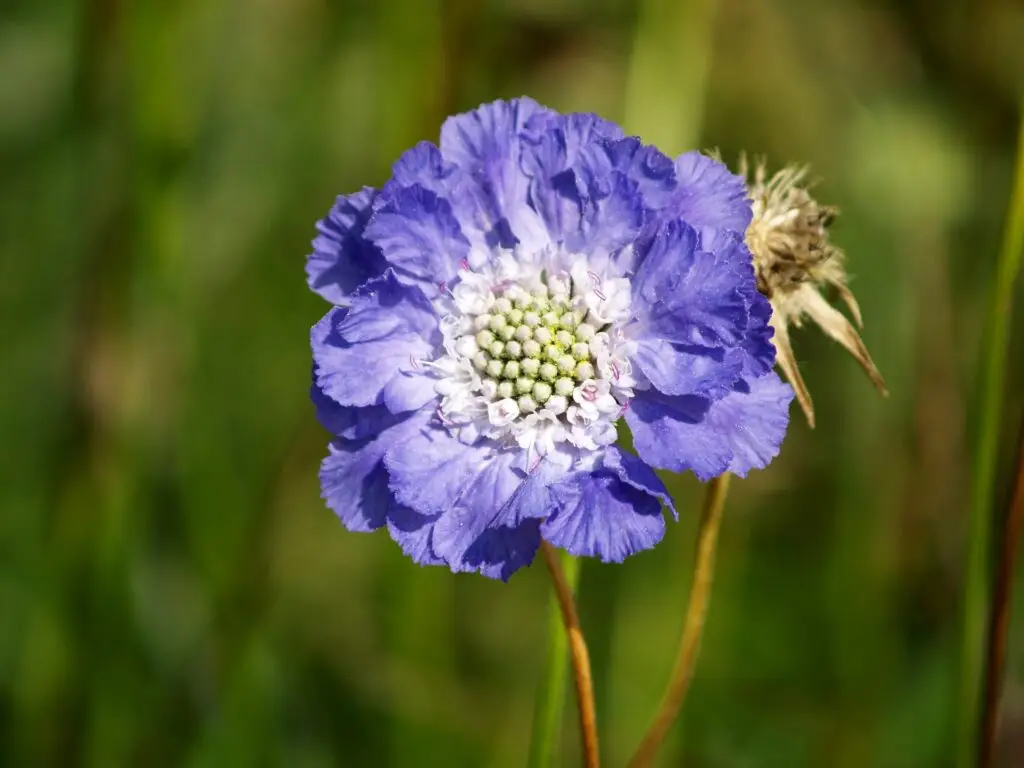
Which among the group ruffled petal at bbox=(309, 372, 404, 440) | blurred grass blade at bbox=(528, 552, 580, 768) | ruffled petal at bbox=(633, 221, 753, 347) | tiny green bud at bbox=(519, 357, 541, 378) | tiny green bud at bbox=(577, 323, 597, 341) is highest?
ruffled petal at bbox=(633, 221, 753, 347)

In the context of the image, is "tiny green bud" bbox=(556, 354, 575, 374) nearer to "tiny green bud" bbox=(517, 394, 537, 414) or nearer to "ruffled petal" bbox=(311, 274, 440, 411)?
"tiny green bud" bbox=(517, 394, 537, 414)

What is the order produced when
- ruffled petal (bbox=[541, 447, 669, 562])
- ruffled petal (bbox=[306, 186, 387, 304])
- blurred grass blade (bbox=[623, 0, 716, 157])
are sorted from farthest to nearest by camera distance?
blurred grass blade (bbox=[623, 0, 716, 157]), ruffled petal (bbox=[306, 186, 387, 304]), ruffled petal (bbox=[541, 447, 669, 562])

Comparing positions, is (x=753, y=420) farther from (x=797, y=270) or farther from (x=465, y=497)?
(x=465, y=497)

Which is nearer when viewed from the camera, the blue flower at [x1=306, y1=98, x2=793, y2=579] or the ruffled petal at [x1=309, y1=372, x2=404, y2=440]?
the blue flower at [x1=306, y1=98, x2=793, y2=579]

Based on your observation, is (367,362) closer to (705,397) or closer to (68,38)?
(705,397)

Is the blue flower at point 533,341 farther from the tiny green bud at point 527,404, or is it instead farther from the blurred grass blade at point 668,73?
the blurred grass blade at point 668,73

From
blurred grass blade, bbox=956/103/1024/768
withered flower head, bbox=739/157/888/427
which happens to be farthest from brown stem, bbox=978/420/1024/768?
withered flower head, bbox=739/157/888/427

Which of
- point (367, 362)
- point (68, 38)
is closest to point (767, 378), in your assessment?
point (367, 362)
